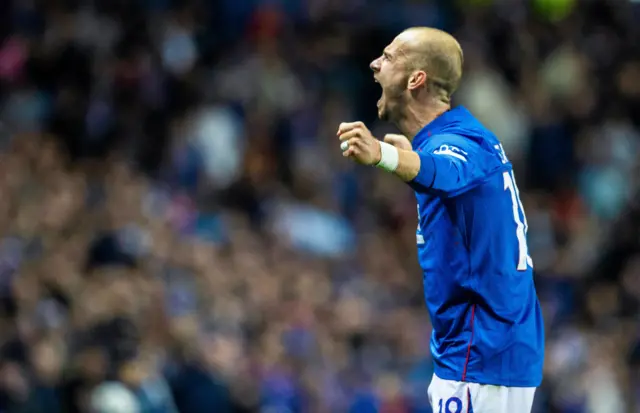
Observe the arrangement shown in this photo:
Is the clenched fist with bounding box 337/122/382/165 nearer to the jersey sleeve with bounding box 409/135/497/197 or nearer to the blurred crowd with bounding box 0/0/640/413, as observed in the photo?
the jersey sleeve with bounding box 409/135/497/197

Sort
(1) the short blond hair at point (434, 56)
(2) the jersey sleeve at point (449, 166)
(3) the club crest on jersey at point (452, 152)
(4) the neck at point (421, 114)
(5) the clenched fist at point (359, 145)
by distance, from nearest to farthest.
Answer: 1. (5) the clenched fist at point (359, 145)
2. (2) the jersey sleeve at point (449, 166)
3. (3) the club crest on jersey at point (452, 152)
4. (1) the short blond hair at point (434, 56)
5. (4) the neck at point (421, 114)

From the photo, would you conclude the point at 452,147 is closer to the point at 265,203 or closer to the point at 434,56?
the point at 434,56

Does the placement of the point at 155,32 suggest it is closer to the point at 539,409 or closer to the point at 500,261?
the point at 539,409

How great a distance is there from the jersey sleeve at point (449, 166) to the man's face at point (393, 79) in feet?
0.94

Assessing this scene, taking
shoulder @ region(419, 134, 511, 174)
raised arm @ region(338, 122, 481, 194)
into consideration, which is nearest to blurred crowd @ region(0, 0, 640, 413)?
shoulder @ region(419, 134, 511, 174)

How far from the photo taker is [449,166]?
16.6ft

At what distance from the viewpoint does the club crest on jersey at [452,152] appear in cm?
516

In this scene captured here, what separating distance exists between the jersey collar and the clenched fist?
611 millimetres

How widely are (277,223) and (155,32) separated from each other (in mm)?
2451

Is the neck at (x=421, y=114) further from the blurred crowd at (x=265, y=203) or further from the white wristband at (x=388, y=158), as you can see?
the blurred crowd at (x=265, y=203)

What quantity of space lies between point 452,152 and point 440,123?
344mm

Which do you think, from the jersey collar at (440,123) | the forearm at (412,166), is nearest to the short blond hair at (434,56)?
the jersey collar at (440,123)

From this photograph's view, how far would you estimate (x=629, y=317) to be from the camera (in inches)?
488

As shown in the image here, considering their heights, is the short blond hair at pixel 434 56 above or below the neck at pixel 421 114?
above
